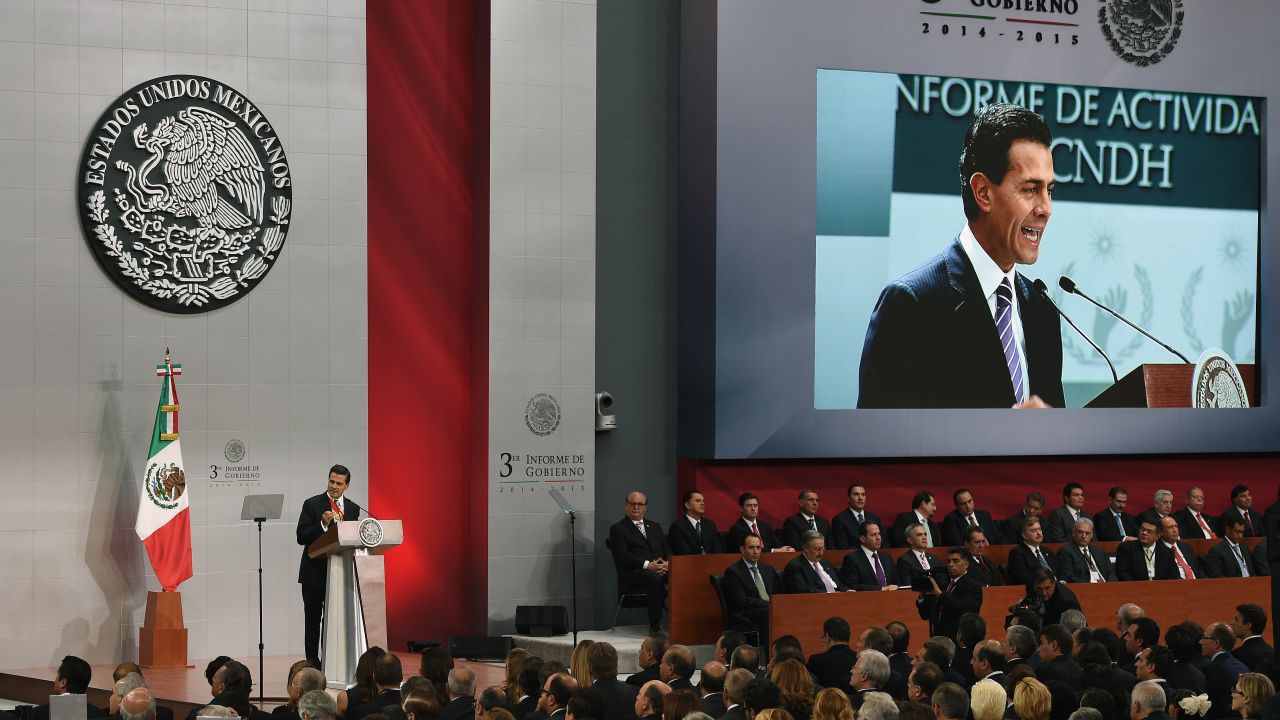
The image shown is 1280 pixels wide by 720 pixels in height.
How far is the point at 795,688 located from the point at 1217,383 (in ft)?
32.3

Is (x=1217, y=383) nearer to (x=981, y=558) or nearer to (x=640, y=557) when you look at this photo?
(x=981, y=558)

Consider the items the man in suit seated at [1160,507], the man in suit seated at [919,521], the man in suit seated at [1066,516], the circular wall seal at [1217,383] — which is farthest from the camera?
the circular wall seal at [1217,383]

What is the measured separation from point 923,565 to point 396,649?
4.45 m

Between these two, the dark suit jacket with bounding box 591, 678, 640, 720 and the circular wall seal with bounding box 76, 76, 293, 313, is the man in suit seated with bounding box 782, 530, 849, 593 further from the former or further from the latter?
the circular wall seal with bounding box 76, 76, 293, 313

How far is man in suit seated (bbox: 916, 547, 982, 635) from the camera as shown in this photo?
10570mm

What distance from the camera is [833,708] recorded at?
6.16 metres

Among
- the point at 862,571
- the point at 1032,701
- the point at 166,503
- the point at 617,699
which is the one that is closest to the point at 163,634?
the point at 166,503

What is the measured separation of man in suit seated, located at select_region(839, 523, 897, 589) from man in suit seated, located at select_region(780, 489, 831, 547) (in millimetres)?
1085

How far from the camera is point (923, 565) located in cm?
1231

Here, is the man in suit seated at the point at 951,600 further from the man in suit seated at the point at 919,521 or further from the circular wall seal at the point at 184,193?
the circular wall seal at the point at 184,193

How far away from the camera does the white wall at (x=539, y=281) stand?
13.3 metres

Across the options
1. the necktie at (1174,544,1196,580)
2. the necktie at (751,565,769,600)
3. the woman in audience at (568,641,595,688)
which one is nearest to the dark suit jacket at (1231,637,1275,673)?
the woman in audience at (568,641,595,688)

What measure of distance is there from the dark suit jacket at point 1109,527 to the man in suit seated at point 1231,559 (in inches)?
33.7

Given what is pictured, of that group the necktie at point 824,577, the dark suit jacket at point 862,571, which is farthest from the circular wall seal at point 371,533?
the dark suit jacket at point 862,571
